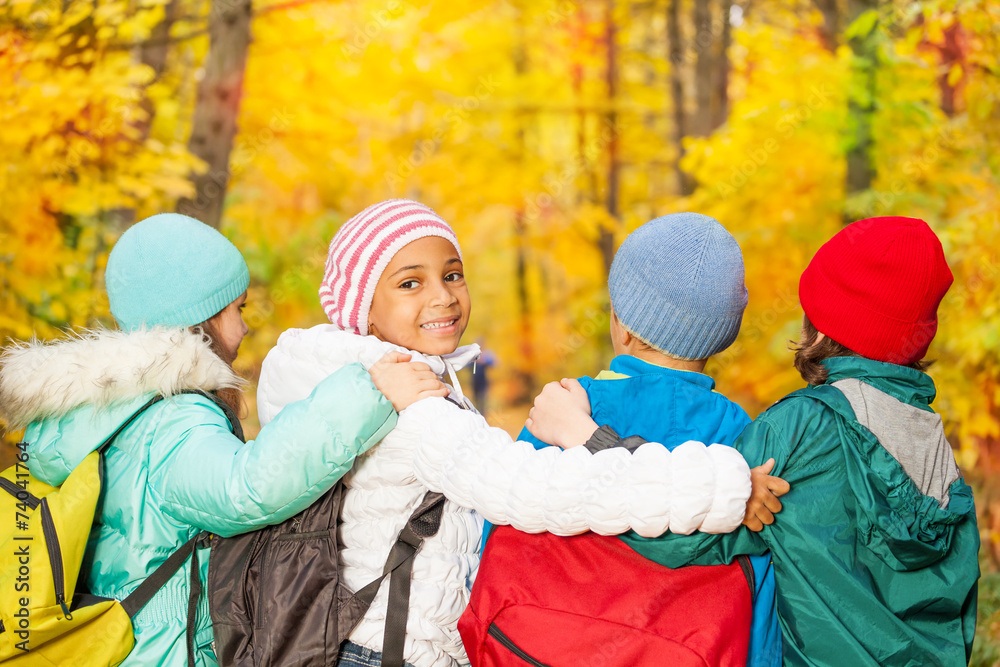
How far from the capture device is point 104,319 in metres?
5.40

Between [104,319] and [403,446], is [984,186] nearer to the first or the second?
[403,446]

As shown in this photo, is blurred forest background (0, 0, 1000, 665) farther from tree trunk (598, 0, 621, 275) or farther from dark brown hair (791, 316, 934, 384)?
dark brown hair (791, 316, 934, 384)

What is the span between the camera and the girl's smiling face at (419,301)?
6.68ft

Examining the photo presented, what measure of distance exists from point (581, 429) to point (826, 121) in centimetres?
531

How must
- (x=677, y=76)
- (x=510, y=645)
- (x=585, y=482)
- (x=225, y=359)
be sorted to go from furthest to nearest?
(x=677, y=76) → (x=225, y=359) → (x=510, y=645) → (x=585, y=482)

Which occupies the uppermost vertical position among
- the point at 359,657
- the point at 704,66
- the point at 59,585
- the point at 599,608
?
the point at 704,66

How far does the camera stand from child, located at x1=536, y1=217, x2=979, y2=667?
171 centimetres

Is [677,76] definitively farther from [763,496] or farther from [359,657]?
[359,657]

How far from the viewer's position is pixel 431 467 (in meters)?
1.74

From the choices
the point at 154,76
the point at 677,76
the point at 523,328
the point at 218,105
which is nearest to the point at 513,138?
the point at 677,76

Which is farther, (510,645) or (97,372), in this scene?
(97,372)

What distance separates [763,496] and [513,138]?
11104 millimetres

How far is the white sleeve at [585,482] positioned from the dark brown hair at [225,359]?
711mm

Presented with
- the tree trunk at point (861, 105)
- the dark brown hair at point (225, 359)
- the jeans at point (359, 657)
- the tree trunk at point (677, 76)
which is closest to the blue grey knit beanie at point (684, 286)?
the jeans at point (359, 657)
